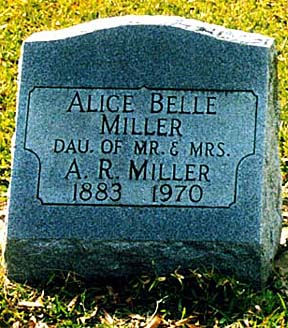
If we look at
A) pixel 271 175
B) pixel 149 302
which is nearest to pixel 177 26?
pixel 271 175

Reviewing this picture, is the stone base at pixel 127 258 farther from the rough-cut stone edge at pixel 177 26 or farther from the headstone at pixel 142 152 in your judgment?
the rough-cut stone edge at pixel 177 26

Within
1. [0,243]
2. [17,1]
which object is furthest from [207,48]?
[17,1]

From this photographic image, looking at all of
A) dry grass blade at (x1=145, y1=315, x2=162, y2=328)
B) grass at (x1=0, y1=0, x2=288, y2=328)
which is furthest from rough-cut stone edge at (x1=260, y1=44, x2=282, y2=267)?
dry grass blade at (x1=145, y1=315, x2=162, y2=328)

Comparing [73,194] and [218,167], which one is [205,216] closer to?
[218,167]

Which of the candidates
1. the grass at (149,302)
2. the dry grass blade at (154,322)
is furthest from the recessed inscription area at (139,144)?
the dry grass blade at (154,322)

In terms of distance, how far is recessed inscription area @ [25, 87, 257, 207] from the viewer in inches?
162

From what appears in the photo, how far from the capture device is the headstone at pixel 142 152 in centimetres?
410

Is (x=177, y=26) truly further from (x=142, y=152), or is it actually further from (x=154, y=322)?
(x=154, y=322)

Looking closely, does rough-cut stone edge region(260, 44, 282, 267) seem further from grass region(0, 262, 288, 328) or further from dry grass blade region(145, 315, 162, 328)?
dry grass blade region(145, 315, 162, 328)

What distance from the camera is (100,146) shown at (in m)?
4.16

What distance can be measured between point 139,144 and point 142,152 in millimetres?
34

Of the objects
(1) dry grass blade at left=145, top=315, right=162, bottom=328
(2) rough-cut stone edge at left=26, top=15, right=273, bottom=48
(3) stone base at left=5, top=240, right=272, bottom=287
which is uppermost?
(2) rough-cut stone edge at left=26, top=15, right=273, bottom=48

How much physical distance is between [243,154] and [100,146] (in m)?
0.57

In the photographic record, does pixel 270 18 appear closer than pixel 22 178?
No
